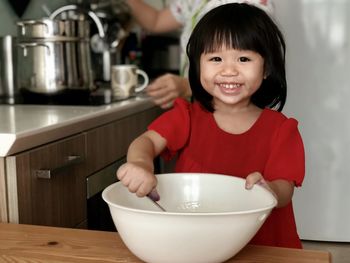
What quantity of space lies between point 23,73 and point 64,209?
1.80ft

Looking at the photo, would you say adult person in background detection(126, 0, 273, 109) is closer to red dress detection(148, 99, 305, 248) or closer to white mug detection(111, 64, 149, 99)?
white mug detection(111, 64, 149, 99)

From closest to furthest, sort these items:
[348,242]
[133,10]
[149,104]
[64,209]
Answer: [64,209]
[149,104]
[133,10]
[348,242]

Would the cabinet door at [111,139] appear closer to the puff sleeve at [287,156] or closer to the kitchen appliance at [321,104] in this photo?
the puff sleeve at [287,156]

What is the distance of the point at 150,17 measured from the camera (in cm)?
211

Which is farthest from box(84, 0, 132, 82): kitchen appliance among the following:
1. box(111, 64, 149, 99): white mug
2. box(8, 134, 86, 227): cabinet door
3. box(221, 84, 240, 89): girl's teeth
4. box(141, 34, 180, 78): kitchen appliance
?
box(221, 84, 240, 89): girl's teeth

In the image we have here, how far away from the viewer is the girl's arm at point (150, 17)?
2.07 m

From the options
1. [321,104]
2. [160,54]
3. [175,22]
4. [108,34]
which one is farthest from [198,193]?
[160,54]

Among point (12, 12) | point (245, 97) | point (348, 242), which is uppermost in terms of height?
point (12, 12)

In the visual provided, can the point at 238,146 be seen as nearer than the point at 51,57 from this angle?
Yes

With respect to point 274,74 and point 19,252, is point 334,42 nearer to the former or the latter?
point 274,74

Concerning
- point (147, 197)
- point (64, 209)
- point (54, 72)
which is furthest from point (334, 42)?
point (147, 197)

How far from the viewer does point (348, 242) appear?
7.49 feet

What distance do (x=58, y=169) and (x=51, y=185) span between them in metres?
0.04

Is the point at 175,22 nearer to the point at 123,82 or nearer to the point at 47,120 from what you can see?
the point at 123,82
